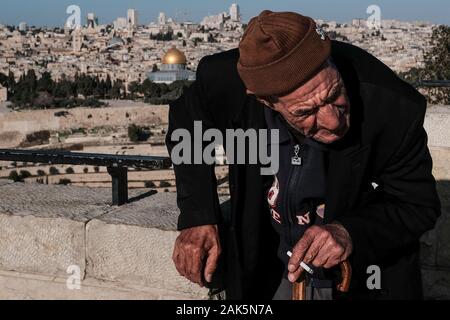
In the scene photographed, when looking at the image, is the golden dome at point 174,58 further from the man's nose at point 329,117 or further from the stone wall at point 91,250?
the man's nose at point 329,117

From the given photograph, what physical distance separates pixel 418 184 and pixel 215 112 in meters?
0.41

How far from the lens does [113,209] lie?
188 cm

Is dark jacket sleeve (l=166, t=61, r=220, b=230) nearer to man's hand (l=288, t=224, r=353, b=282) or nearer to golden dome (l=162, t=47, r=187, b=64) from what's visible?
man's hand (l=288, t=224, r=353, b=282)

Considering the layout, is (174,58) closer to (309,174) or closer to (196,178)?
(196,178)

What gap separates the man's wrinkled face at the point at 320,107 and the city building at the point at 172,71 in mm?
51948

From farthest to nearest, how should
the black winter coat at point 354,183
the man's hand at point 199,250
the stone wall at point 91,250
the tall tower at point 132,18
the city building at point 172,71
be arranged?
1. the tall tower at point 132,18
2. the city building at point 172,71
3. the stone wall at point 91,250
4. the man's hand at point 199,250
5. the black winter coat at point 354,183

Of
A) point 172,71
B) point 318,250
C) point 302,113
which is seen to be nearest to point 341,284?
point 318,250

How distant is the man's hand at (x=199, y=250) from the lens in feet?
4.65

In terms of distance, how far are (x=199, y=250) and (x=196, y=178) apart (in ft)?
0.47

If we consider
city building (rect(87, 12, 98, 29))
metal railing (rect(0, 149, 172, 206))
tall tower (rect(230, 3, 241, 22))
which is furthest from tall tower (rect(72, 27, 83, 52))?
metal railing (rect(0, 149, 172, 206))

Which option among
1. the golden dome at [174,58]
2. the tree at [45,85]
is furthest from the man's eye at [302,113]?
the golden dome at [174,58]

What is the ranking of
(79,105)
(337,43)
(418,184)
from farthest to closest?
(79,105) → (337,43) → (418,184)
